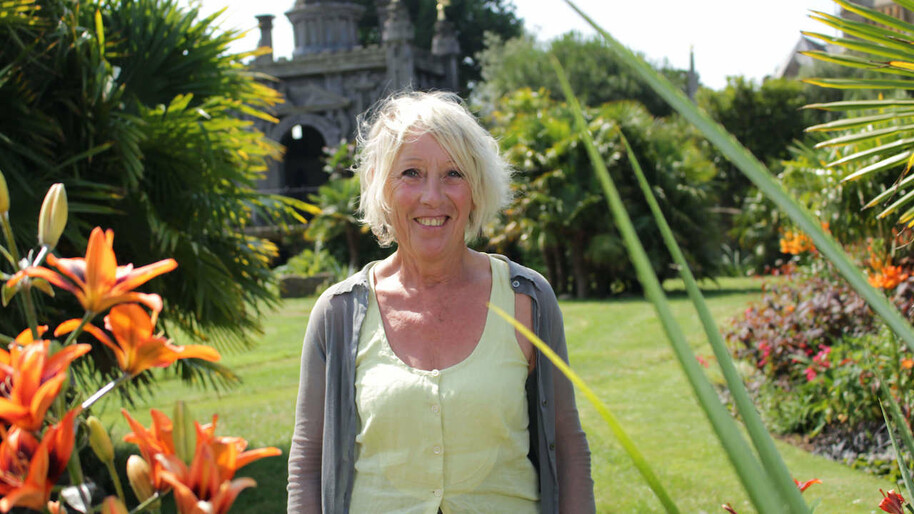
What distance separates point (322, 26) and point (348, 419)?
26633 mm

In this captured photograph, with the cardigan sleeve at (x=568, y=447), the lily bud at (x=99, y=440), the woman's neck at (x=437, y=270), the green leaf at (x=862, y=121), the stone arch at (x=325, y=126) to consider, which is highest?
the stone arch at (x=325, y=126)

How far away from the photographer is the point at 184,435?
772mm

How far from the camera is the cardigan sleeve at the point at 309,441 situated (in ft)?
8.39

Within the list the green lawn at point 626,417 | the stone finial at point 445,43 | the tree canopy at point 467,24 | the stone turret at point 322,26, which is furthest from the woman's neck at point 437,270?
the tree canopy at point 467,24

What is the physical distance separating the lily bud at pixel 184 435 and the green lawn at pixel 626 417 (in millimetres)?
2636

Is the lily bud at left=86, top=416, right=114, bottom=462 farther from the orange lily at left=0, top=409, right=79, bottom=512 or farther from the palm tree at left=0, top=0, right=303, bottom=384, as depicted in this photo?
the palm tree at left=0, top=0, right=303, bottom=384

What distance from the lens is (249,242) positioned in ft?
20.1

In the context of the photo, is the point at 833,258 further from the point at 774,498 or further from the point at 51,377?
the point at 51,377

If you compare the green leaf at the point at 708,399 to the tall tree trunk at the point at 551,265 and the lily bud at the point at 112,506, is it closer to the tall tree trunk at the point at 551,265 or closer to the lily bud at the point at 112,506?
the lily bud at the point at 112,506

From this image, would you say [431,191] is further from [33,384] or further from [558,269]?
[558,269]

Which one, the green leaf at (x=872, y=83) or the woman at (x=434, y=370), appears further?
the woman at (x=434, y=370)

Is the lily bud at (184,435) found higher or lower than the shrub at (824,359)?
higher

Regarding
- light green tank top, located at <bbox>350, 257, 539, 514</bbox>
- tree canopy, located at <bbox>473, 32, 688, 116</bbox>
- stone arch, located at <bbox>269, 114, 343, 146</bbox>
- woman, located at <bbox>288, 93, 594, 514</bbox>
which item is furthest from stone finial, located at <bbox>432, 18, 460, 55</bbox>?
light green tank top, located at <bbox>350, 257, 539, 514</bbox>

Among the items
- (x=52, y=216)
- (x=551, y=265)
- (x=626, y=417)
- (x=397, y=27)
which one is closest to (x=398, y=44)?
(x=397, y=27)
